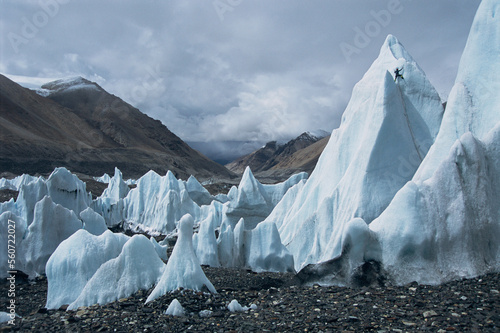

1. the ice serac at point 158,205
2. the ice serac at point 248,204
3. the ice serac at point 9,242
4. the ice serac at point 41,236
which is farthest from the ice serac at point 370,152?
the ice serac at point 158,205

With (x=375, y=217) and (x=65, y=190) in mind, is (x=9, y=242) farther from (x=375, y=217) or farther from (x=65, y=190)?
(x=375, y=217)

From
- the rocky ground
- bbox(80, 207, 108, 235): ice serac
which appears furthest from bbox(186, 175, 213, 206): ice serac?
the rocky ground

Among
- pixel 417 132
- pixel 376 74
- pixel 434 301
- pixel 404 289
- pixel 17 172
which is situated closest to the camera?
pixel 434 301

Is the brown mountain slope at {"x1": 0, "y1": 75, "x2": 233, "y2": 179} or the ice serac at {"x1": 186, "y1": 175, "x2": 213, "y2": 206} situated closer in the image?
the ice serac at {"x1": 186, "y1": 175, "x2": 213, "y2": 206}

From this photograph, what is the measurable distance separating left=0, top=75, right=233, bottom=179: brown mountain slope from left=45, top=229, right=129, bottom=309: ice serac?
85.6m

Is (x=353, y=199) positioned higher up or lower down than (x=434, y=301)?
higher up

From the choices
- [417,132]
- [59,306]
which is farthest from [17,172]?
[417,132]

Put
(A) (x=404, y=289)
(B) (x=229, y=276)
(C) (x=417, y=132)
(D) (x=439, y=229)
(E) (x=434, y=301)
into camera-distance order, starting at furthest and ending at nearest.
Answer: (C) (x=417, y=132) < (B) (x=229, y=276) < (D) (x=439, y=229) < (A) (x=404, y=289) < (E) (x=434, y=301)

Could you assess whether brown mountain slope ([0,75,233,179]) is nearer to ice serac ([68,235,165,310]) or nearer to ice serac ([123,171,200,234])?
ice serac ([123,171,200,234])

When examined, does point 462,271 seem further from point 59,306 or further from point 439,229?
point 59,306

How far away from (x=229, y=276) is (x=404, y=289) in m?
6.68

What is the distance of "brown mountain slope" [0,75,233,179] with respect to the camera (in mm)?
93875

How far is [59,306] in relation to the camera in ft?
34.5

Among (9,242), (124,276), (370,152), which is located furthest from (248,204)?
(124,276)
